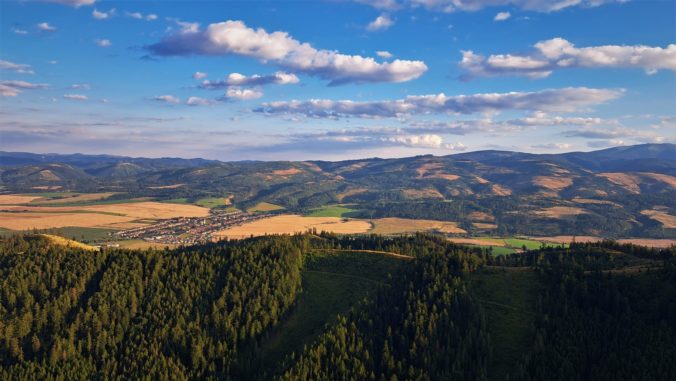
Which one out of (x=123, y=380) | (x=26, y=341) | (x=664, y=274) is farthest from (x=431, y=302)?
(x=26, y=341)

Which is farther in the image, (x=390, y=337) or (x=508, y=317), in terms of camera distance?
(x=508, y=317)

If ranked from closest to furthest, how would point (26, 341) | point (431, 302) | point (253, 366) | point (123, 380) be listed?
point (123, 380) → point (253, 366) → point (26, 341) → point (431, 302)

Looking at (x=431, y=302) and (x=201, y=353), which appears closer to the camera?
(x=201, y=353)

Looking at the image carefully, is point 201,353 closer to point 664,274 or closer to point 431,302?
point 431,302

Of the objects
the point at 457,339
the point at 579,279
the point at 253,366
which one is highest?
the point at 579,279

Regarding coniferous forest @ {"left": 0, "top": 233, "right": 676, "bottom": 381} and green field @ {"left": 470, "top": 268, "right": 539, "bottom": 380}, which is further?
green field @ {"left": 470, "top": 268, "right": 539, "bottom": 380}

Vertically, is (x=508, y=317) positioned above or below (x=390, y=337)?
above

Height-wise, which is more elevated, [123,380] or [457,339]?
[457,339]

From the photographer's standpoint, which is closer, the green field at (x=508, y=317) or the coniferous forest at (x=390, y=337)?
the coniferous forest at (x=390, y=337)
